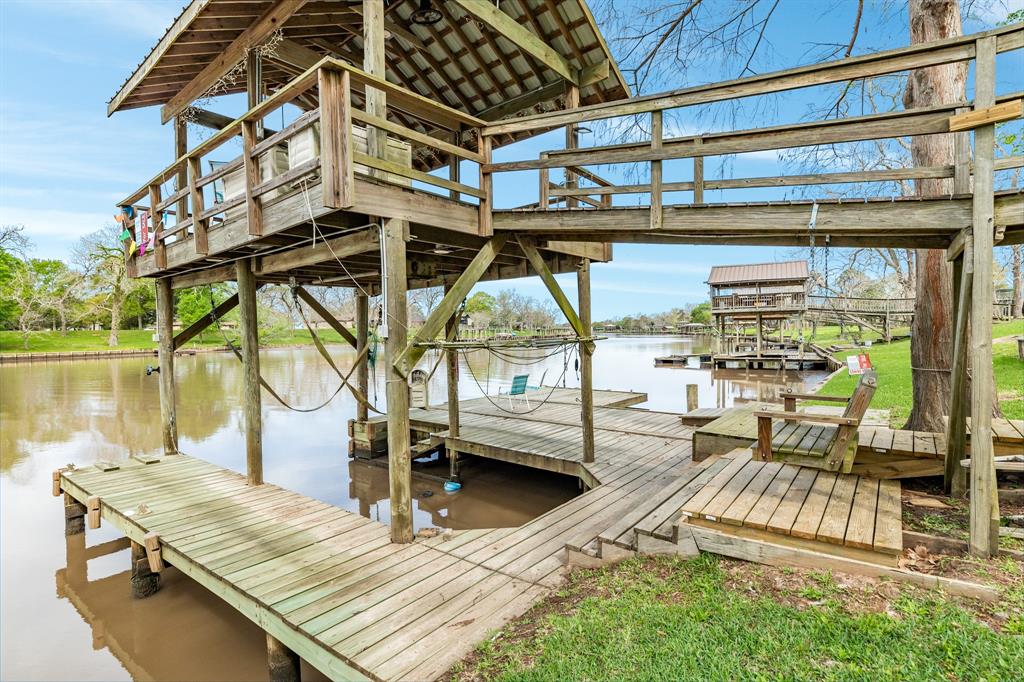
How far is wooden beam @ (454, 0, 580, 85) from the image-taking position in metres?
5.69

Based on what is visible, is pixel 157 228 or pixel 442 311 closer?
pixel 442 311

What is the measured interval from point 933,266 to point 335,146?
7.67 metres

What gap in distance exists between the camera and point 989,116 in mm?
3164

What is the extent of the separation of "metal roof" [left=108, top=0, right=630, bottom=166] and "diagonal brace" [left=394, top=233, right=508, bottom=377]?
312 centimetres

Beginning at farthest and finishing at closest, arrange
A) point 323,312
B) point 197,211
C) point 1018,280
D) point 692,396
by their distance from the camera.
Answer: point 1018,280
point 692,396
point 323,312
point 197,211

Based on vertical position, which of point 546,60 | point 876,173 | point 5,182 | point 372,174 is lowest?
point 876,173

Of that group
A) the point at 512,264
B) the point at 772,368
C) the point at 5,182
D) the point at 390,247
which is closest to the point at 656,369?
the point at 772,368

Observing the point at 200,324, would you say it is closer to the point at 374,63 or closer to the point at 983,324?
the point at 374,63

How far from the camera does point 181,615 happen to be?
5547mm

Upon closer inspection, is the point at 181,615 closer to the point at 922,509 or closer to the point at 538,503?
the point at 538,503

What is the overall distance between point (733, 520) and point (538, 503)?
5014 millimetres

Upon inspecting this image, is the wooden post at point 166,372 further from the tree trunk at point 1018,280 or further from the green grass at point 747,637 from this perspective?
the tree trunk at point 1018,280

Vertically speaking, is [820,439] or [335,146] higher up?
[335,146]

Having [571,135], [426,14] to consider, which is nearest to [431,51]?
[426,14]
